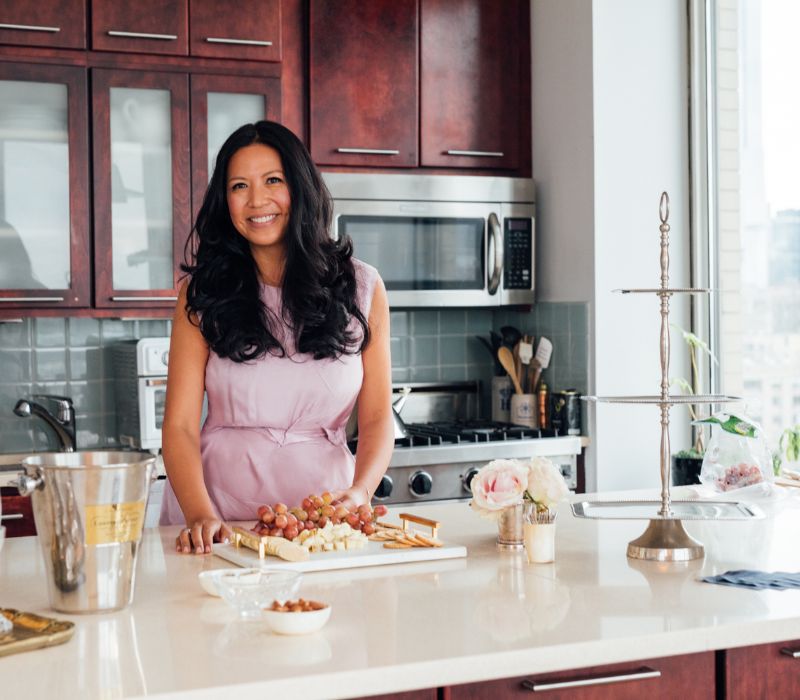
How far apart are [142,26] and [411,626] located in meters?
2.79

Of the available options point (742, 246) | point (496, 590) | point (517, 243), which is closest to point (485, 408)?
point (517, 243)

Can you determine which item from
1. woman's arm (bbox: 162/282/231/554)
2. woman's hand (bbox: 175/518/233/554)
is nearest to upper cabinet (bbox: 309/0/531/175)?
woman's arm (bbox: 162/282/231/554)

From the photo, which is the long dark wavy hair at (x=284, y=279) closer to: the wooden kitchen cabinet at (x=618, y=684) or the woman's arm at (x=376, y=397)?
the woman's arm at (x=376, y=397)

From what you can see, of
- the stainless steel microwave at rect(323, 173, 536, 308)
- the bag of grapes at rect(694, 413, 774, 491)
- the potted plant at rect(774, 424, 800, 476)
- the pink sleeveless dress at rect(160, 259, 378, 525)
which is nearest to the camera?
the pink sleeveless dress at rect(160, 259, 378, 525)

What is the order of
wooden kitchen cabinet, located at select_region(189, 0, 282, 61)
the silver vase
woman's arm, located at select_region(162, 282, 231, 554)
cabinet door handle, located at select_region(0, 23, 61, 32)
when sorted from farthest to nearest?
1. wooden kitchen cabinet, located at select_region(189, 0, 282, 61)
2. cabinet door handle, located at select_region(0, 23, 61, 32)
3. woman's arm, located at select_region(162, 282, 231, 554)
4. the silver vase

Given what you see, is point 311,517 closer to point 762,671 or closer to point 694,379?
point 762,671

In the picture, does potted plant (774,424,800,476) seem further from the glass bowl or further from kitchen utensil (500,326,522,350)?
the glass bowl

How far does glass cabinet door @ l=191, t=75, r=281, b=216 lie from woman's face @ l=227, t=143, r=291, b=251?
4.91ft

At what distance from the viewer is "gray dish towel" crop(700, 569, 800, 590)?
1.74 meters

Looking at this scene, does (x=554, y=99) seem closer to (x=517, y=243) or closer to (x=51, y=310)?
(x=517, y=243)

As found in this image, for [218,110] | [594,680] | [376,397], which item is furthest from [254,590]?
[218,110]

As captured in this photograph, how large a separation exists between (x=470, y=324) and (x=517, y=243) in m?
0.48

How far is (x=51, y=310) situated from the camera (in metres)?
3.73

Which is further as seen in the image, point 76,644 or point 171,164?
point 171,164
